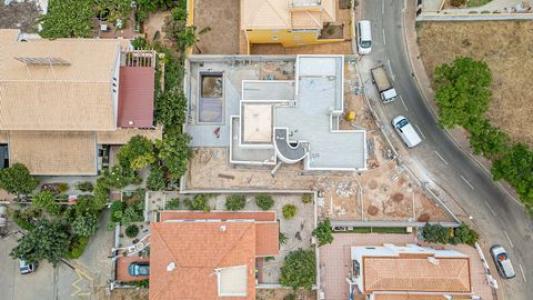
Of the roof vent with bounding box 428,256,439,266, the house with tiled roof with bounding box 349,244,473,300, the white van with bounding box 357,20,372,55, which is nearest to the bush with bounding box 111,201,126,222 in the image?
the house with tiled roof with bounding box 349,244,473,300

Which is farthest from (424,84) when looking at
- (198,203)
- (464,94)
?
(198,203)

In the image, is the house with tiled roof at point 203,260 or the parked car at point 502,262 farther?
the parked car at point 502,262

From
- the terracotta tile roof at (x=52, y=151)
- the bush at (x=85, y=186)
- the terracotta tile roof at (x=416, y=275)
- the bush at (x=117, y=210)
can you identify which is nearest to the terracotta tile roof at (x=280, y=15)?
the terracotta tile roof at (x=52, y=151)

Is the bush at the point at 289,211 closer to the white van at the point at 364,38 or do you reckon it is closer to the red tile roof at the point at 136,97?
the red tile roof at the point at 136,97

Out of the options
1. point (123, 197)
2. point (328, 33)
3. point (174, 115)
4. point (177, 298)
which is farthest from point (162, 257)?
point (328, 33)

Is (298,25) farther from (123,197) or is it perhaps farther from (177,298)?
(177,298)

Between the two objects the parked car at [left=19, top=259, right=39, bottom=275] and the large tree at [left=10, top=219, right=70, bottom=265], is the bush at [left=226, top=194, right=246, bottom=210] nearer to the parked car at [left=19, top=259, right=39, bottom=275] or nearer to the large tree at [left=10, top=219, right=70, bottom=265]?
the large tree at [left=10, top=219, right=70, bottom=265]

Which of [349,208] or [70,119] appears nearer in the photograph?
[70,119]
